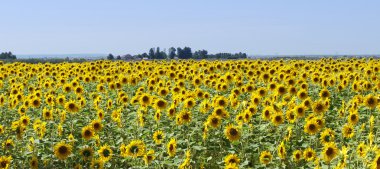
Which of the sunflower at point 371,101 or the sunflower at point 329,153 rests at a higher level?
the sunflower at point 371,101

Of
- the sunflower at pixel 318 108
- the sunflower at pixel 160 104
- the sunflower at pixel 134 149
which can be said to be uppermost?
the sunflower at pixel 160 104

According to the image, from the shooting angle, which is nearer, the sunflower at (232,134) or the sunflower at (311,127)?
the sunflower at (232,134)

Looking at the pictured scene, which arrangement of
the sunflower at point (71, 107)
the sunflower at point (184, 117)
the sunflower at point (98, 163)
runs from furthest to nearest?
1. the sunflower at point (71, 107)
2. the sunflower at point (184, 117)
3. the sunflower at point (98, 163)

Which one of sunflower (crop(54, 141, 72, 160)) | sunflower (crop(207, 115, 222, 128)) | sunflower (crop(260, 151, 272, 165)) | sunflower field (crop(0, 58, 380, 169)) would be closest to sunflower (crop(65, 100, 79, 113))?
sunflower field (crop(0, 58, 380, 169))

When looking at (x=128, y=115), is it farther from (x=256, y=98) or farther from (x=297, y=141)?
(x=297, y=141)

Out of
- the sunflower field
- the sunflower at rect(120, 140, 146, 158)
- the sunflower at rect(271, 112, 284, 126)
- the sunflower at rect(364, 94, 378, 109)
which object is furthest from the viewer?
the sunflower at rect(364, 94, 378, 109)

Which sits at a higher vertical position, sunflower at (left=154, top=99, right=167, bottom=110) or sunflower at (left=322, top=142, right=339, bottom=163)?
sunflower at (left=154, top=99, right=167, bottom=110)

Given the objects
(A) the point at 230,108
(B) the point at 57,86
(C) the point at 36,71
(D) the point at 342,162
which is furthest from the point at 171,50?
(D) the point at 342,162

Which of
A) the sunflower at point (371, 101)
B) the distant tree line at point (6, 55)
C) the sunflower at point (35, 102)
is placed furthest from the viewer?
the distant tree line at point (6, 55)

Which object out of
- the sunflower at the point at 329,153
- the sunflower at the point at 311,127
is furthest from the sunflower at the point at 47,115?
the sunflower at the point at 329,153

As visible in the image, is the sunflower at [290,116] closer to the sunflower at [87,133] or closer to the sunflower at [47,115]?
the sunflower at [87,133]

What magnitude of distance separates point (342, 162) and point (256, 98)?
442cm

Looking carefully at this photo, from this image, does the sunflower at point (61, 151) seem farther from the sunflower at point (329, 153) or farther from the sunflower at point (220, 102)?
the sunflower at point (329, 153)

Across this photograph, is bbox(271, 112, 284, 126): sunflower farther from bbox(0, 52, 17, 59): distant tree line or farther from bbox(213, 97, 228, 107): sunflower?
bbox(0, 52, 17, 59): distant tree line
